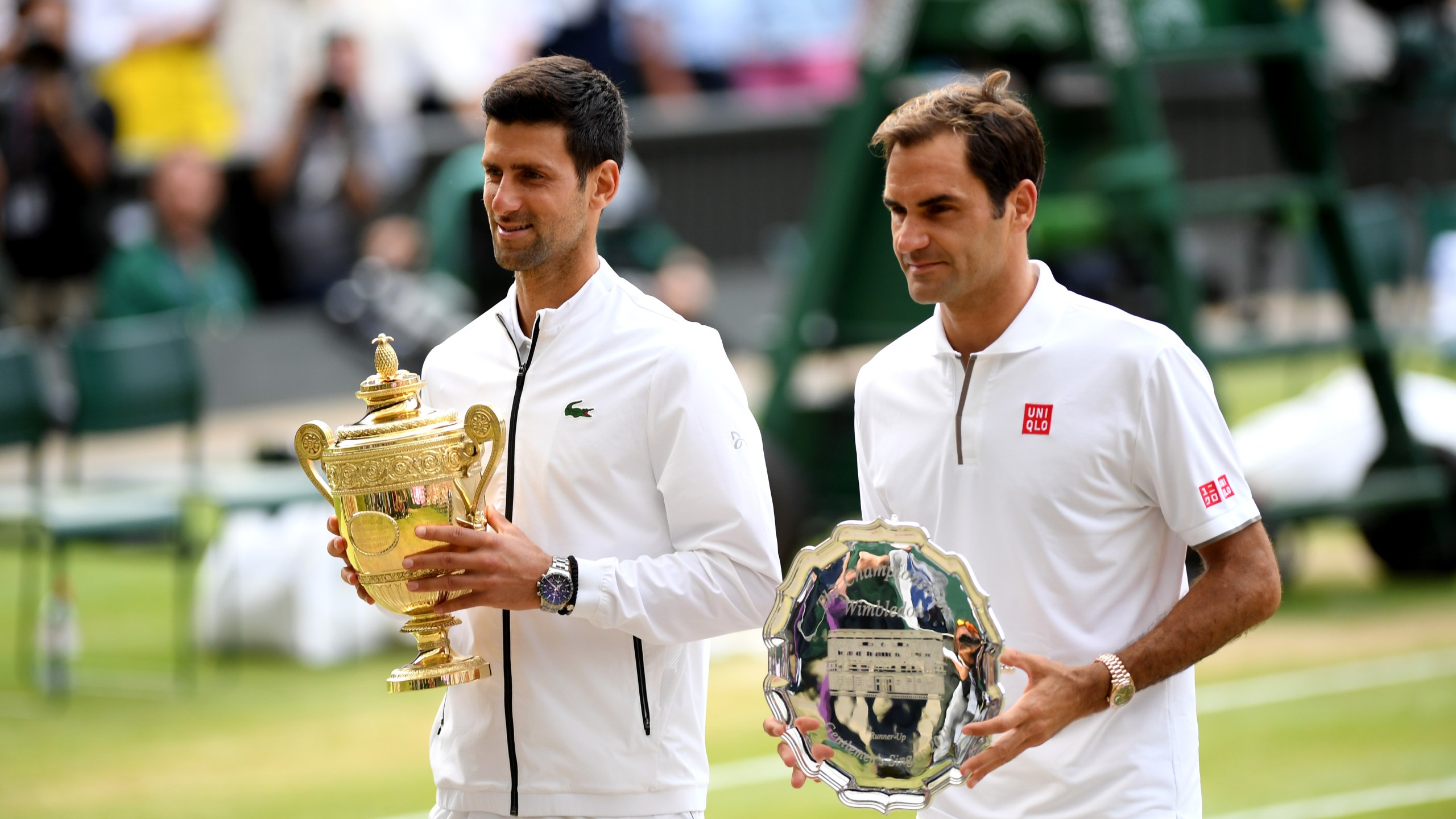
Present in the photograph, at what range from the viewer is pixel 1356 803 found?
6.36 metres

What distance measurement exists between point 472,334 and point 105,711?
16.5 feet

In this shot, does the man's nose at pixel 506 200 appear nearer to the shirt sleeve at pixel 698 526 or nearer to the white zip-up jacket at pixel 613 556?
the white zip-up jacket at pixel 613 556

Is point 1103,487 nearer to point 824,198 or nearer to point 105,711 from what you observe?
point 105,711

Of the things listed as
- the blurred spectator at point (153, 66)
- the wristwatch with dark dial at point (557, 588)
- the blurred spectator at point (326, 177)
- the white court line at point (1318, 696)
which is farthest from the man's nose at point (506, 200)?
the blurred spectator at point (326, 177)

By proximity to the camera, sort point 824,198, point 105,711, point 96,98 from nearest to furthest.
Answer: point 105,711, point 824,198, point 96,98

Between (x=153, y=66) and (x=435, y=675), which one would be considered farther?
(x=153, y=66)

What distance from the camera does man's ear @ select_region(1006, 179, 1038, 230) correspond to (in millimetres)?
2992

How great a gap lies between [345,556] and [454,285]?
8.54 m

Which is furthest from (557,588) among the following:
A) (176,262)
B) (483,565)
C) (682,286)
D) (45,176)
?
(45,176)

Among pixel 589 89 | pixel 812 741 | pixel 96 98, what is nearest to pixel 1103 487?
pixel 812 741

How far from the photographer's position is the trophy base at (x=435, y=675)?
3.03 m

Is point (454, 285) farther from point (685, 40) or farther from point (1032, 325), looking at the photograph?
point (1032, 325)

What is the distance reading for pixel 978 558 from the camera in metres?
3.03

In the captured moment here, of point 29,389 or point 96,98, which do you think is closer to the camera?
point 29,389
